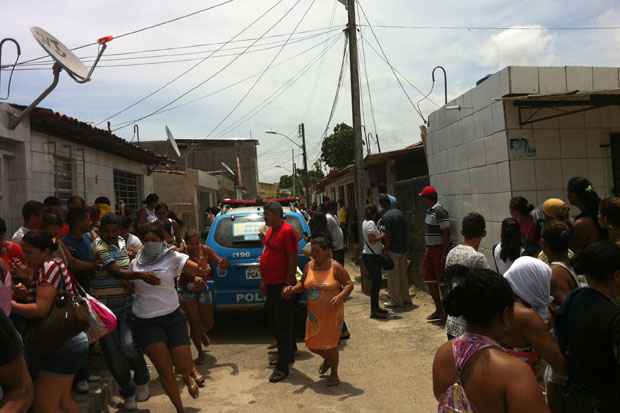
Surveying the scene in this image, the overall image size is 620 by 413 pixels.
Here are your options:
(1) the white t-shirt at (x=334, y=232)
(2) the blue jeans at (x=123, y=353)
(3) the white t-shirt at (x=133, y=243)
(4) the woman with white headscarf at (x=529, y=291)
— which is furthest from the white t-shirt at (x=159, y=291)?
(1) the white t-shirt at (x=334, y=232)

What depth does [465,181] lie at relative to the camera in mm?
7531

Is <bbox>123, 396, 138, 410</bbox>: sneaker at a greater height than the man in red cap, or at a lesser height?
lesser

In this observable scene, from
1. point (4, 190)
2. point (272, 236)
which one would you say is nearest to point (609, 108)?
point (272, 236)

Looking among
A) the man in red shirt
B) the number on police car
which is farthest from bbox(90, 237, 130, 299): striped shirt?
the number on police car

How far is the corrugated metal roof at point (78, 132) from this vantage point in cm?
721

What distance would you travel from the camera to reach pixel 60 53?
6.48 meters

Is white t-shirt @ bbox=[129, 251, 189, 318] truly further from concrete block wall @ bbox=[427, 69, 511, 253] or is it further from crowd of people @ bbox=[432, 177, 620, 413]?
concrete block wall @ bbox=[427, 69, 511, 253]

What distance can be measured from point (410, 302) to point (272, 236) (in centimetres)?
377

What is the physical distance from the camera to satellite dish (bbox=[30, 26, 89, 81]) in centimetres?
604

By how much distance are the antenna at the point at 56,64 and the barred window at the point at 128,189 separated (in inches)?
189

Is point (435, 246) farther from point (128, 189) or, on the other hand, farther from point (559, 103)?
point (128, 189)

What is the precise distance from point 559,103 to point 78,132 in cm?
704

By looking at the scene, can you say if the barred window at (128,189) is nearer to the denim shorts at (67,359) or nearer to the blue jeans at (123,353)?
the blue jeans at (123,353)

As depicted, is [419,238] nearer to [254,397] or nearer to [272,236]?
[272,236]
